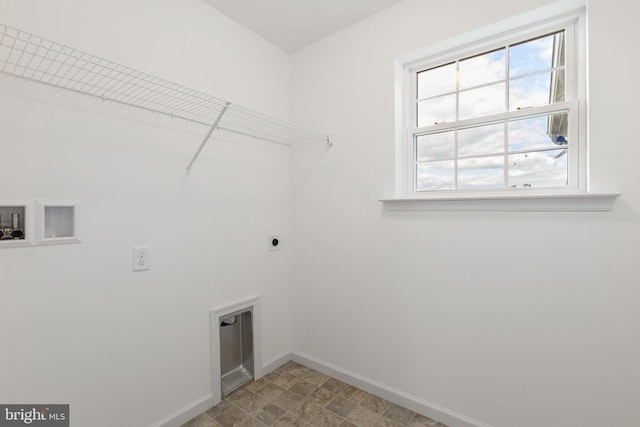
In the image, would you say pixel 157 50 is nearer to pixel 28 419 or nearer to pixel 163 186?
pixel 163 186

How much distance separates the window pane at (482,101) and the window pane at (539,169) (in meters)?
0.31

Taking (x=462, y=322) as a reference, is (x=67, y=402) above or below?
below

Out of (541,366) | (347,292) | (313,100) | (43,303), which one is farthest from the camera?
(313,100)

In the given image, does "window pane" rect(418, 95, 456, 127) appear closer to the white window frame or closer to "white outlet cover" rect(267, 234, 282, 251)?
the white window frame

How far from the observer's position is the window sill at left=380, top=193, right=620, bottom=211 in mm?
1339

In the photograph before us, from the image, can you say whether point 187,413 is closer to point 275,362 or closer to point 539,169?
point 275,362

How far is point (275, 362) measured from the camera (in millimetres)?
2363

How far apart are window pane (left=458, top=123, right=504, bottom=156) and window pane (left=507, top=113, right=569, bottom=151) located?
0.05 metres

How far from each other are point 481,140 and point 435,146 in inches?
10.6

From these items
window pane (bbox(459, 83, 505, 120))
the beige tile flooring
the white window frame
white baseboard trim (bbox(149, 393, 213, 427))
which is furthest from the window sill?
white baseboard trim (bbox(149, 393, 213, 427))

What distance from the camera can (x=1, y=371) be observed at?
1190 millimetres

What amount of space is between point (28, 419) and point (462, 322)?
2.16m

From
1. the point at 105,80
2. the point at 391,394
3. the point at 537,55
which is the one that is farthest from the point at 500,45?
the point at 391,394

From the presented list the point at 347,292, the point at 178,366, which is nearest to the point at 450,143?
the point at 347,292
